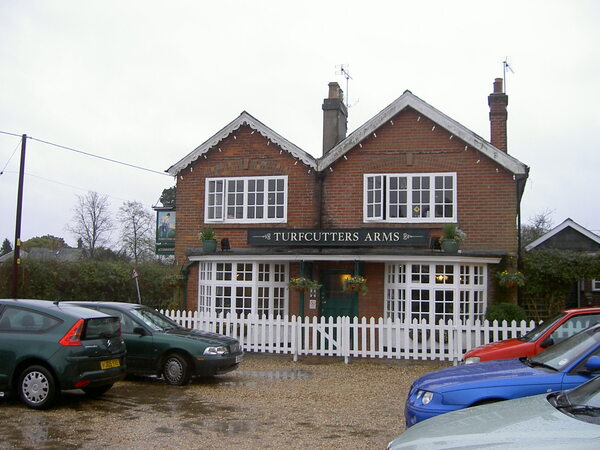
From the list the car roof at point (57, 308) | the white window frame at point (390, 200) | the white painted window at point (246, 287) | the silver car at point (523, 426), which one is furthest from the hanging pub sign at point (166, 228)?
the silver car at point (523, 426)

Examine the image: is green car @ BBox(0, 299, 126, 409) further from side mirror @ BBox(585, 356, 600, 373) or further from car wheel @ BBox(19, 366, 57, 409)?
side mirror @ BBox(585, 356, 600, 373)

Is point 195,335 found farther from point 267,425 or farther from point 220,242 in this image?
point 220,242

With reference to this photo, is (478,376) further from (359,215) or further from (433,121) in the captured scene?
(433,121)

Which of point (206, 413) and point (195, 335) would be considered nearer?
point (206, 413)

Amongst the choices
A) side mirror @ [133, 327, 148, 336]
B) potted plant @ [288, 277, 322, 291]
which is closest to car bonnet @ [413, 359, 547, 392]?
side mirror @ [133, 327, 148, 336]

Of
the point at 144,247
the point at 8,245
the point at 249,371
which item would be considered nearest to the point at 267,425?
the point at 249,371

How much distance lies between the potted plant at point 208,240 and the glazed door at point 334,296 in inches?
127

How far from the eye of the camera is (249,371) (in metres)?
13.5

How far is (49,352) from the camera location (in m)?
8.75

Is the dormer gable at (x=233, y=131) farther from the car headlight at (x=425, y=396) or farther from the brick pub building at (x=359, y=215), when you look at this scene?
the car headlight at (x=425, y=396)

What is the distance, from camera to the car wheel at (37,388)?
8.70m

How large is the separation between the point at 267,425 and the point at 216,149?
12474 millimetres

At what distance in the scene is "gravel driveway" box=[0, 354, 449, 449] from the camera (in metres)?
7.42

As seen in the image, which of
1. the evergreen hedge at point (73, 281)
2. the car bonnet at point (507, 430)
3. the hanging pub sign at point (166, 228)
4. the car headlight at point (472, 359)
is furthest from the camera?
the hanging pub sign at point (166, 228)
